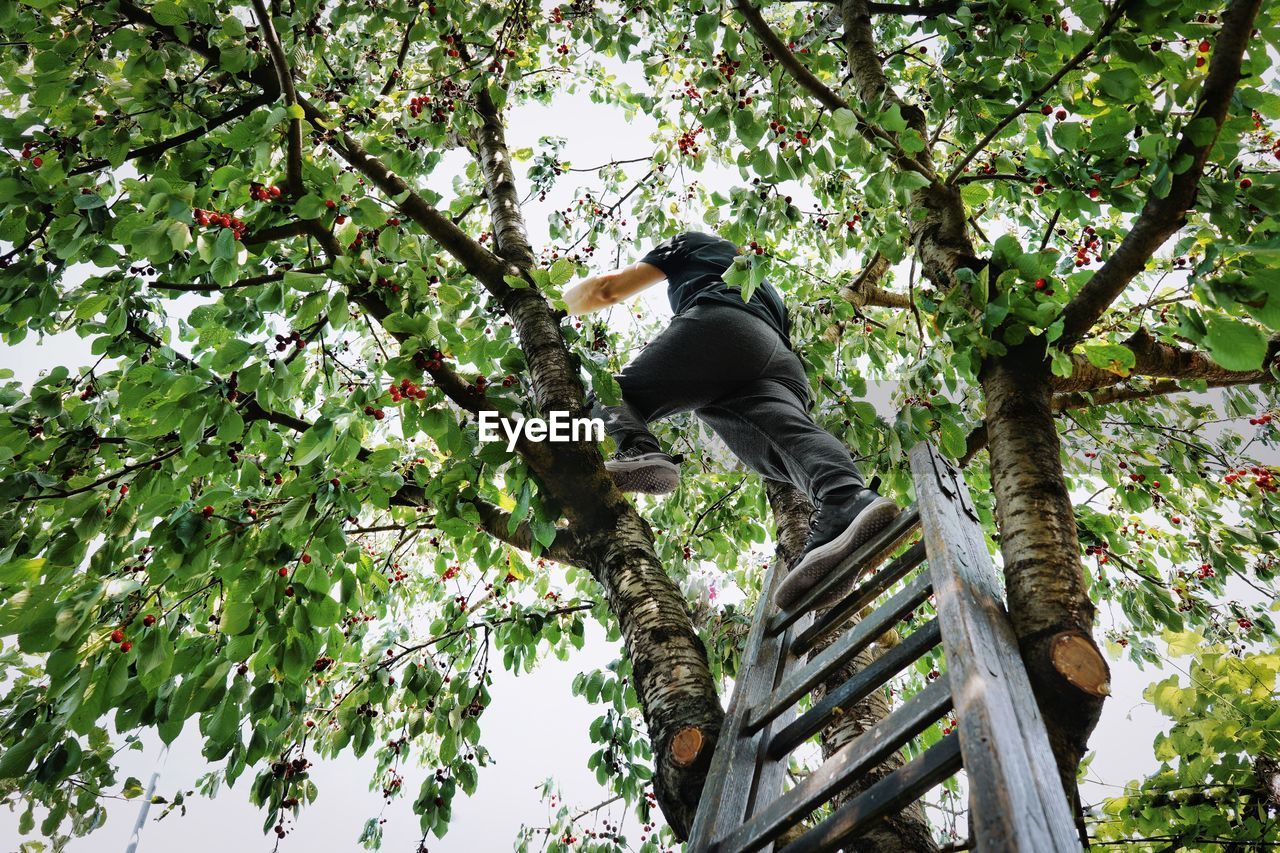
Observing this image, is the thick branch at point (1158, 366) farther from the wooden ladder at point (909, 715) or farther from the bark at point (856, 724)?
the bark at point (856, 724)

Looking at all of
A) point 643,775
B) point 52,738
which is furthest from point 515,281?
point 643,775

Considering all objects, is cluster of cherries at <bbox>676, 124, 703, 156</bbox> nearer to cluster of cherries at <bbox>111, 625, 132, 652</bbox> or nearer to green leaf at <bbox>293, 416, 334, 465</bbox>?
green leaf at <bbox>293, 416, 334, 465</bbox>

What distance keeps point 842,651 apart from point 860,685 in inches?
4.0

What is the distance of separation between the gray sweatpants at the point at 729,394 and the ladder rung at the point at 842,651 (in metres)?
0.61

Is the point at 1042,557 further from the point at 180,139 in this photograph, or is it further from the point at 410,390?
the point at 180,139

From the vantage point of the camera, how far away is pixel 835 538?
73.5 inches

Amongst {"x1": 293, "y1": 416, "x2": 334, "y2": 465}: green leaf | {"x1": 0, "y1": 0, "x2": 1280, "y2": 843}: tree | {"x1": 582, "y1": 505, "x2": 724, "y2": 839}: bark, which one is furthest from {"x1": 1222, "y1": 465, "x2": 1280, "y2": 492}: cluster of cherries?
{"x1": 293, "y1": 416, "x2": 334, "y2": 465}: green leaf

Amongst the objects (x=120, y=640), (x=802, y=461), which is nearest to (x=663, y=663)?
(x=802, y=461)

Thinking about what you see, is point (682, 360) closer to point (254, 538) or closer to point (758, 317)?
point (758, 317)

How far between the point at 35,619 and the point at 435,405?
90cm

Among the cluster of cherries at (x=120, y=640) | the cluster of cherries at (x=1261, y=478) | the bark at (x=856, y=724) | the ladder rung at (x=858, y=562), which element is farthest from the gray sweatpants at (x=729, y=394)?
the cluster of cherries at (x=1261, y=478)

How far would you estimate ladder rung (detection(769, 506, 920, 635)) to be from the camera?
1.72 metres

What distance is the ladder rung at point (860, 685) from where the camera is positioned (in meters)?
1.33

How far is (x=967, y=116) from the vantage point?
2125mm
